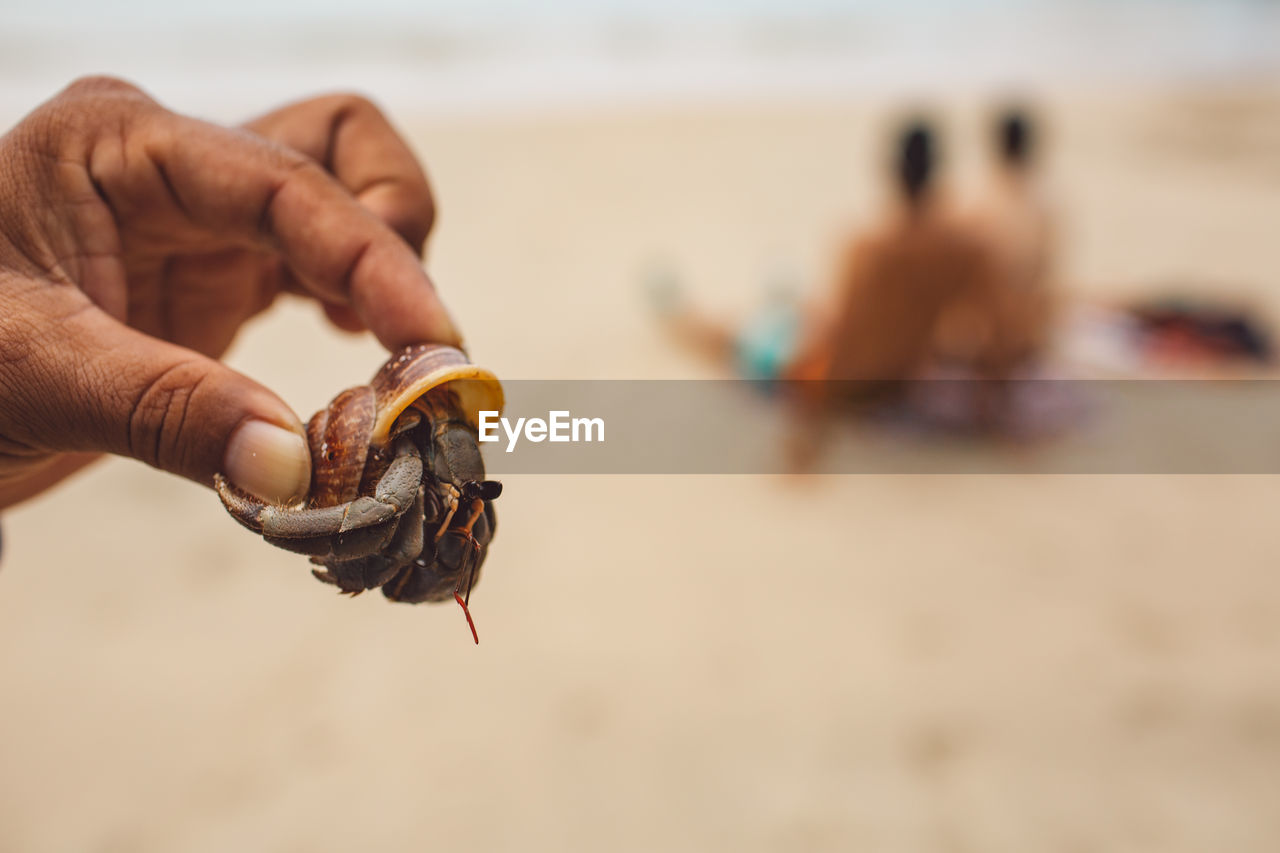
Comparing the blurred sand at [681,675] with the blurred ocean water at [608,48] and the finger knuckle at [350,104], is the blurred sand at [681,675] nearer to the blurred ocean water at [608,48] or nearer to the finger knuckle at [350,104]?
the finger knuckle at [350,104]

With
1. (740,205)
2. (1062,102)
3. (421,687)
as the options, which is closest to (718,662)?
(421,687)

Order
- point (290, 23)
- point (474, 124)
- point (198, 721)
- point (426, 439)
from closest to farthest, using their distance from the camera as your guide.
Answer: point (426, 439) < point (198, 721) < point (474, 124) < point (290, 23)

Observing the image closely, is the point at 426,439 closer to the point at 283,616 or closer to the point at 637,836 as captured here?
the point at 637,836

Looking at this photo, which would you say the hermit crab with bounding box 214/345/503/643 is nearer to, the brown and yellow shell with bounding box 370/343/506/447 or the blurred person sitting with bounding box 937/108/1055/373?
the brown and yellow shell with bounding box 370/343/506/447

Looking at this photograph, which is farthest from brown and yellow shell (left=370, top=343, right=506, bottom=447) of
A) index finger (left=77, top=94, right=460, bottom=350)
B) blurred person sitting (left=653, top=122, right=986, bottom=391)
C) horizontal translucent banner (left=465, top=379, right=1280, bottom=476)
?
blurred person sitting (left=653, top=122, right=986, bottom=391)

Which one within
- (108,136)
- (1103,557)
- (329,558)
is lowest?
(1103,557)

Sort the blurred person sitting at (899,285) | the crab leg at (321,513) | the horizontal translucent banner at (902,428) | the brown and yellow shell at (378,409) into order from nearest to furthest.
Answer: the crab leg at (321,513), the brown and yellow shell at (378,409), the blurred person sitting at (899,285), the horizontal translucent banner at (902,428)

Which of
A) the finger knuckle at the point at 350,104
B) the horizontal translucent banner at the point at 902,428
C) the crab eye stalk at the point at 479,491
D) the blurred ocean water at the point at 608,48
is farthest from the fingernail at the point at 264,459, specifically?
the blurred ocean water at the point at 608,48
